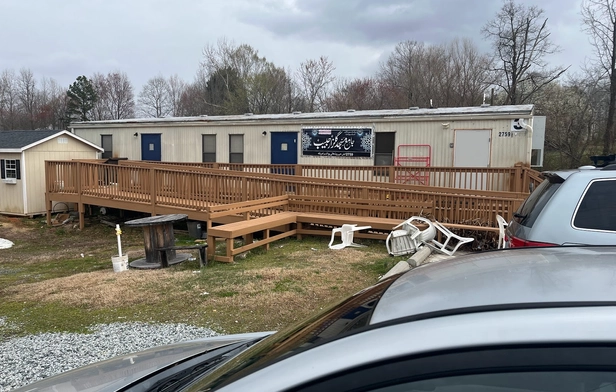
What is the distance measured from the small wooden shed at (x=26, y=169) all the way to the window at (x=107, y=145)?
3.69 meters

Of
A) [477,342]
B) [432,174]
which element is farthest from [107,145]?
[477,342]

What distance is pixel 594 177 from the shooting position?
3.81 metres

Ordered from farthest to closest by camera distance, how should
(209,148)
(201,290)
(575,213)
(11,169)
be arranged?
(209,148), (11,169), (201,290), (575,213)

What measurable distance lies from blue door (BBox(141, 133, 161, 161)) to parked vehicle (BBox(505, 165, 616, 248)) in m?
18.0

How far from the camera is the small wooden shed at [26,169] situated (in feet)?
52.7

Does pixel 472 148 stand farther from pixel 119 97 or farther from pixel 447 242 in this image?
pixel 119 97

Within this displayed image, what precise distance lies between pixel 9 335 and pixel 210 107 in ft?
143

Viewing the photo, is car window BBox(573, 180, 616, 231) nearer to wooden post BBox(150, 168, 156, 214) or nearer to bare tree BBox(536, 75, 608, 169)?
wooden post BBox(150, 168, 156, 214)

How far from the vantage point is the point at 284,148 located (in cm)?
1708

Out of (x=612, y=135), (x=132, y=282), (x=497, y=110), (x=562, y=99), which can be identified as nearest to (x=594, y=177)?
(x=132, y=282)

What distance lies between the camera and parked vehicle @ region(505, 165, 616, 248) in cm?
357

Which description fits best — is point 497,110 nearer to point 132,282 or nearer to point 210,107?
point 132,282

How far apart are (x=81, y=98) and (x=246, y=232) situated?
175 ft

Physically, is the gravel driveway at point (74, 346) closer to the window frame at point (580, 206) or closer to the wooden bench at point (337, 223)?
the window frame at point (580, 206)
